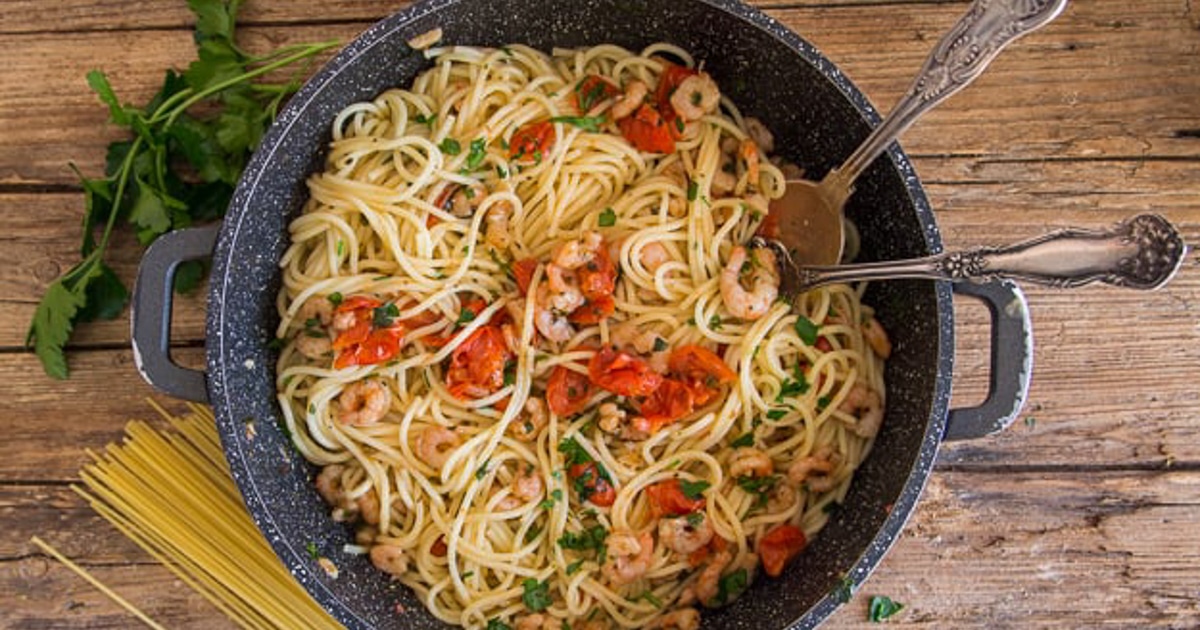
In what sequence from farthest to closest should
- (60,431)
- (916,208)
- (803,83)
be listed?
(60,431)
(803,83)
(916,208)

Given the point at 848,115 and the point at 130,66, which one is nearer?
the point at 848,115

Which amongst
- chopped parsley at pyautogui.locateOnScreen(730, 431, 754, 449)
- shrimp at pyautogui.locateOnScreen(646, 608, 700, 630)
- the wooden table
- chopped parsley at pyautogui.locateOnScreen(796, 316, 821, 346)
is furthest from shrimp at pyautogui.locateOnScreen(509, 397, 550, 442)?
the wooden table

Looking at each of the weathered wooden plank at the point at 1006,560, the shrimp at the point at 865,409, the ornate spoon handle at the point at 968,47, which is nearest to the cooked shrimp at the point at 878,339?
the shrimp at the point at 865,409

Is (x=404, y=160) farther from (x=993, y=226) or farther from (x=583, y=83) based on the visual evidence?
(x=993, y=226)

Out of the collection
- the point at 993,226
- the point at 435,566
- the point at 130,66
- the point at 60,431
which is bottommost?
the point at 60,431

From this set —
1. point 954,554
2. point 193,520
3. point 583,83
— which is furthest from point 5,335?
point 954,554

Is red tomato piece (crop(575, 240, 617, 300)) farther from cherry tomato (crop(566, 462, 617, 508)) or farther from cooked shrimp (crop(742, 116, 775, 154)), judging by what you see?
cooked shrimp (crop(742, 116, 775, 154))

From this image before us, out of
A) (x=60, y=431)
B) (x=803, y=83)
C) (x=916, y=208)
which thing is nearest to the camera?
(x=916, y=208)
